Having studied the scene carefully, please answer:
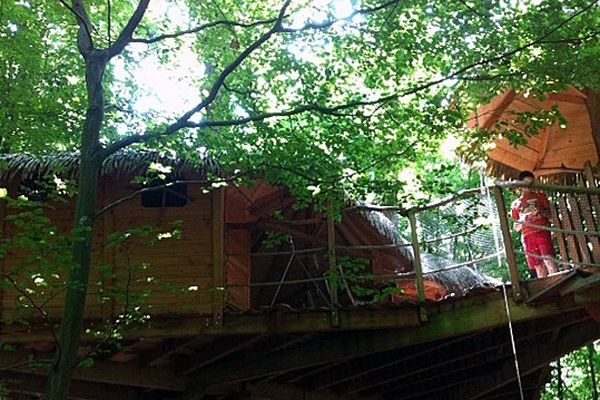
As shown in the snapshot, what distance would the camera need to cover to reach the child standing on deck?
23.2ft

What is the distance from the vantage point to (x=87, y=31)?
5.97 meters

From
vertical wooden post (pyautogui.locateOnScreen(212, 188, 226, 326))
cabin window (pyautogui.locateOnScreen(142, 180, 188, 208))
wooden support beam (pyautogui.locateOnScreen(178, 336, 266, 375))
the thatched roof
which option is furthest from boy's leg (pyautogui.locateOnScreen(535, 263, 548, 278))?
cabin window (pyautogui.locateOnScreen(142, 180, 188, 208))

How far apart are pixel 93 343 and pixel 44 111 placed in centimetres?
233

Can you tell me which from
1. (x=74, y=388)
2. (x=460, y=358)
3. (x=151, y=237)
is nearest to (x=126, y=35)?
(x=151, y=237)

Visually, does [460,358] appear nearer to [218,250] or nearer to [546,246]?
[546,246]

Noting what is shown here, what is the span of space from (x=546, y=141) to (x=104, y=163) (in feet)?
18.3

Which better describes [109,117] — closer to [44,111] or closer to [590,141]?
[44,111]

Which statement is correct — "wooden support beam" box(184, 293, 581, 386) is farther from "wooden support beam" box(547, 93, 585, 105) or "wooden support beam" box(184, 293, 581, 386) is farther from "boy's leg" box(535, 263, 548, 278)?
"wooden support beam" box(547, 93, 585, 105)

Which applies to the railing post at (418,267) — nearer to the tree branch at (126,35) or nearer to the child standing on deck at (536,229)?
the child standing on deck at (536,229)

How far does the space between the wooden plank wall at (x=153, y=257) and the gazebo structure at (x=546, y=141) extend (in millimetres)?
3449

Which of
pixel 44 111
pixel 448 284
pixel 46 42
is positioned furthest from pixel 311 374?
pixel 46 42

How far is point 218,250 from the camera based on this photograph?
24.0 feet

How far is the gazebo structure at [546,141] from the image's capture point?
815 cm

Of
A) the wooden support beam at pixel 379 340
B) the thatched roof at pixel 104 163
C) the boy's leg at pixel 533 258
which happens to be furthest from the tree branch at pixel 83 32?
the boy's leg at pixel 533 258
